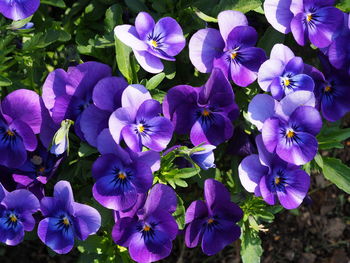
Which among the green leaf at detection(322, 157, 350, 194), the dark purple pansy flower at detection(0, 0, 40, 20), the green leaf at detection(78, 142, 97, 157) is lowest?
the green leaf at detection(322, 157, 350, 194)

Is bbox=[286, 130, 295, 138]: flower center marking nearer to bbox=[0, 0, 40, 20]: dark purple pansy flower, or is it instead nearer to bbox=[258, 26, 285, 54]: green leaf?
bbox=[258, 26, 285, 54]: green leaf

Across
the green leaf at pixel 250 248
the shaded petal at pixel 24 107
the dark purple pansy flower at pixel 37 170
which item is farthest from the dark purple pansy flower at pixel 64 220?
the green leaf at pixel 250 248

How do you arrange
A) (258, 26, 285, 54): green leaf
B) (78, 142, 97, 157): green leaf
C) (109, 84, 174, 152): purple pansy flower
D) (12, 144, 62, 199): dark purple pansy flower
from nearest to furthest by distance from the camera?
1. (109, 84, 174, 152): purple pansy flower
2. (78, 142, 97, 157): green leaf
3. (12, 144, 62, 199): dark purple pansy flower
4. (258, 26, 285, 54): green leaf

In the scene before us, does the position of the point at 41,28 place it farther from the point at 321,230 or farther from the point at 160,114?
the point at 321,230

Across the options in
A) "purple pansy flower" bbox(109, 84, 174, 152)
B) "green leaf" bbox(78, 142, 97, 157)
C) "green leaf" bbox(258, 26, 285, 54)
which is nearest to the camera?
"purple pansy flower" bbox(109, 84, 174, 152)

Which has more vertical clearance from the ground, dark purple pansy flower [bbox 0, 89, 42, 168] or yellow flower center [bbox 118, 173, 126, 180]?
dark purple pansy flower [bbox 0, 89, 42, 168]

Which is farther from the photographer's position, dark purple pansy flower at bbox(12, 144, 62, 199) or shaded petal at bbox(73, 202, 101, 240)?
dark purple pansy flower at bbox(12, 144, 62, 199)

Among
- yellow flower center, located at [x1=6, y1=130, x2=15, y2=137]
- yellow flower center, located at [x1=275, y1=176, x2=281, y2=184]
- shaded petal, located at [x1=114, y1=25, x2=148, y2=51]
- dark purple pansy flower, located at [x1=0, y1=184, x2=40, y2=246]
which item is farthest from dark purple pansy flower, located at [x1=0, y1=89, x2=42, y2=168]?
yellow flower center, located at [x1=275, y1=176, x2=281, y2=184]
